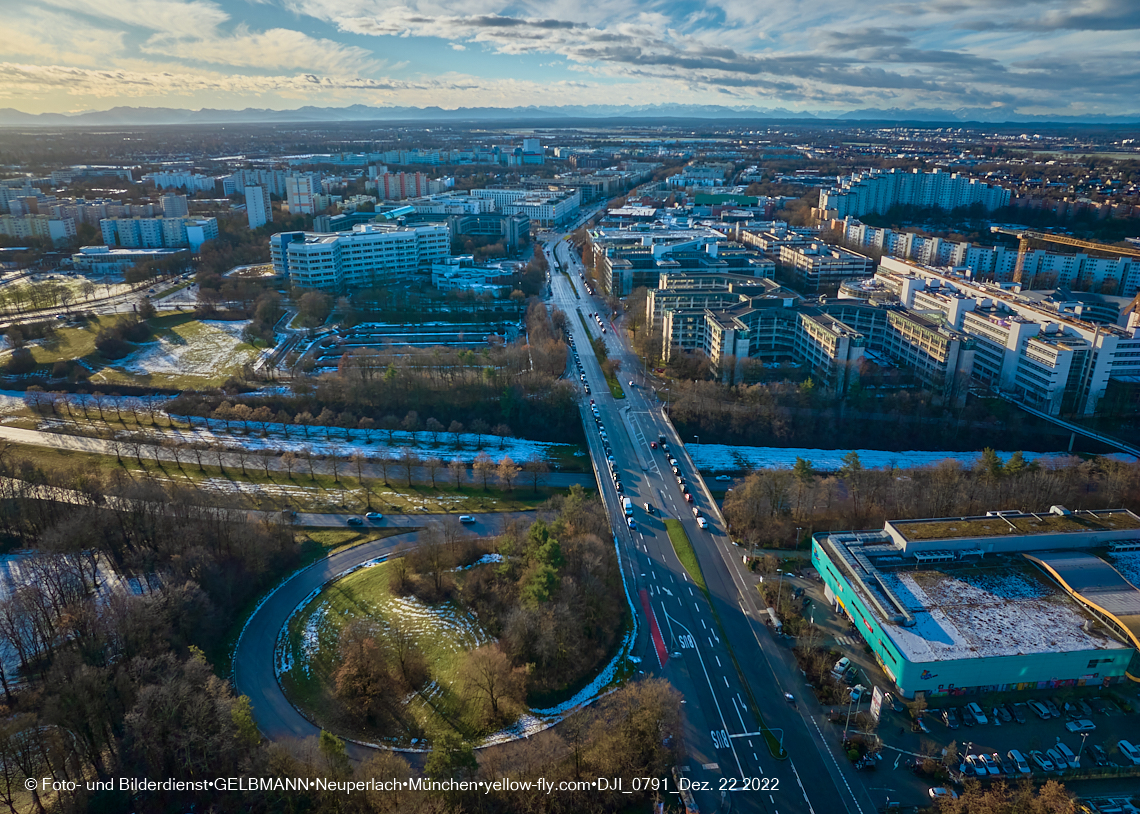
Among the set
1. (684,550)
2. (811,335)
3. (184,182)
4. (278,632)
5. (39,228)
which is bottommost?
(278,632)

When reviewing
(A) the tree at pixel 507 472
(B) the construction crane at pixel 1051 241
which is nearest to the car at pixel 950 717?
(A) the tree at pixel 507 472

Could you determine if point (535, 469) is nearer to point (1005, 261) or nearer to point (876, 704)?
point (876, 704)

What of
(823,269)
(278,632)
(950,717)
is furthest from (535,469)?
(823,269)

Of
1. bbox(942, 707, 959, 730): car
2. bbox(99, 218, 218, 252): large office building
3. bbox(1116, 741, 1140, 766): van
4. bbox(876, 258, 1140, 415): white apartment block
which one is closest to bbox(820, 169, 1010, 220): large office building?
bbox(876, 258, 1140, 415): white apartment block

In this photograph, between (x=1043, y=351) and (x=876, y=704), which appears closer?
(x=876, y=704)

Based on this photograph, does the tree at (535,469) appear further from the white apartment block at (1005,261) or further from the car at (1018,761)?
the white apartment block at (1005,261)

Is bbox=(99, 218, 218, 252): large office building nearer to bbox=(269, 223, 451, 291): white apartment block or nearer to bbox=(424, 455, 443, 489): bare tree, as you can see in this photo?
bbox=(269, 223, 451, 291): white apartment block

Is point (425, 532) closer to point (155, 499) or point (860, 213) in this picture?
point (155, 499)
